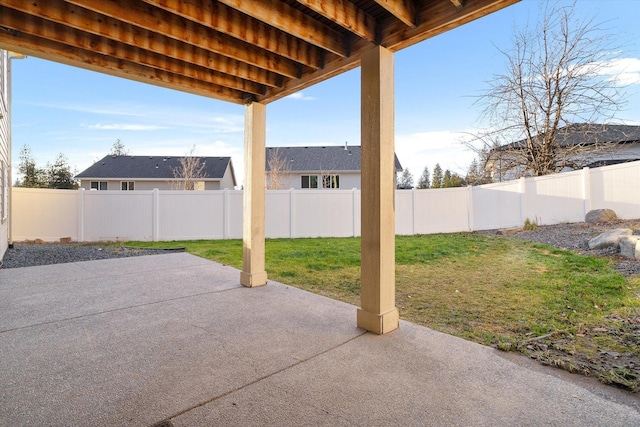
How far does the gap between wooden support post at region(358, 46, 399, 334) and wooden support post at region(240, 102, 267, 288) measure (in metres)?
1.94

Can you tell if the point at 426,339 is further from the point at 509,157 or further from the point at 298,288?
the point at 509,157

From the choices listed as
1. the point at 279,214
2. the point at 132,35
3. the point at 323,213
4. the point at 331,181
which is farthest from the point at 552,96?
the point at 132,35

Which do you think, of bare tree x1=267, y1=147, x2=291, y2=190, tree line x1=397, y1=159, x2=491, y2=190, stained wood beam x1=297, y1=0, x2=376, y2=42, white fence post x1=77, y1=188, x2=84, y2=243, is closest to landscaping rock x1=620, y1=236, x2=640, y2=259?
stained wood beam x1=297, y1=0, x2=376, y2=42

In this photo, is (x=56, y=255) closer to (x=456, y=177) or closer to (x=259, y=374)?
(x=259, y=374)

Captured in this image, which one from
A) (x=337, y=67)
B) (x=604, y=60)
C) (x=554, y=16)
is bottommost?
(x=337, y=67)

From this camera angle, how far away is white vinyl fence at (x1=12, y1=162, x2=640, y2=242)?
31.6 feet

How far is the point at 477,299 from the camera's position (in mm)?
4012

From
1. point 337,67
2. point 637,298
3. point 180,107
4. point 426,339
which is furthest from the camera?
point 180,107

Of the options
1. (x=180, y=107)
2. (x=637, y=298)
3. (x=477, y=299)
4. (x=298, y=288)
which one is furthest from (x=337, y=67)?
(x=180, y=107)

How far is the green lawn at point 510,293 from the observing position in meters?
2.66

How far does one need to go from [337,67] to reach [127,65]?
233cm

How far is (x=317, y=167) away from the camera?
2017 cm

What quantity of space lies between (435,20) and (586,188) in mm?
10038

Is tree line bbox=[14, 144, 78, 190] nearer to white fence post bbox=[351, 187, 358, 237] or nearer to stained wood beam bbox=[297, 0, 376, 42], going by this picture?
white fence post bbox=[351, 187, 358, 237]
